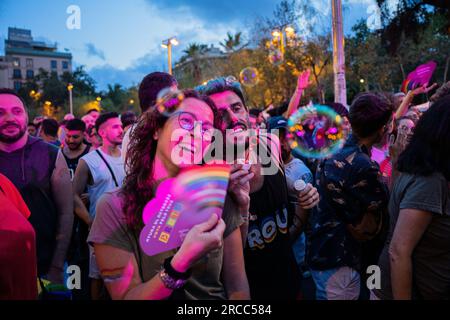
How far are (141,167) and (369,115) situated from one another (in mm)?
1647

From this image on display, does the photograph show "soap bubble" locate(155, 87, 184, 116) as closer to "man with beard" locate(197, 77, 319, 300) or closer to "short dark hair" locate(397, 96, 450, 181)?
"man with beard" locate(197, 77, 319, 300)

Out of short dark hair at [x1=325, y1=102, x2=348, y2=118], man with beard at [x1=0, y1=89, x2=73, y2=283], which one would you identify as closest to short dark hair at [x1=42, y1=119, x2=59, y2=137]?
man with beard at [x1=0, y1=89, x2=73, y2=283]

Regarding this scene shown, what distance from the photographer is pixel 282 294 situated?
2055 millimetres

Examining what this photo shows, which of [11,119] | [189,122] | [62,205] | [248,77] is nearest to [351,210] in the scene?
[189,122]

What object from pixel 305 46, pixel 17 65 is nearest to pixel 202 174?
pixel 305 46

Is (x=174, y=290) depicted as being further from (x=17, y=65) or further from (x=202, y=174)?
(x=17, y=65)

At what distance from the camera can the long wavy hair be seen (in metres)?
1.43

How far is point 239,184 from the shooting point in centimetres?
165

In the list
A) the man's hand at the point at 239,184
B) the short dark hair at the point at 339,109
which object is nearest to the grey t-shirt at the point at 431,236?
the man's hand at the point at 239,184

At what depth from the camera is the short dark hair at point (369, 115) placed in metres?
2.48

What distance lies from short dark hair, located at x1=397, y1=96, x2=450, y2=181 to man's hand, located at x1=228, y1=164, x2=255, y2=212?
77cm

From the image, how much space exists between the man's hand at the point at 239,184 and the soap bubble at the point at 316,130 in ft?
11.2

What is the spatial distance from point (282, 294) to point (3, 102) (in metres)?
2.17

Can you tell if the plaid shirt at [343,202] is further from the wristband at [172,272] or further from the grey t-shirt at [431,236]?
the wristband at [172,272]
